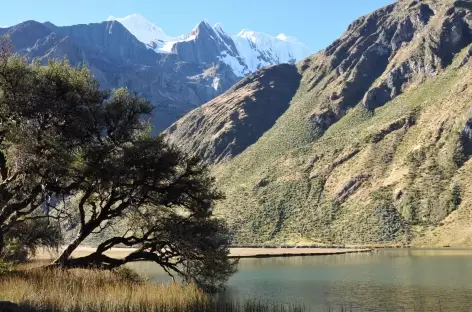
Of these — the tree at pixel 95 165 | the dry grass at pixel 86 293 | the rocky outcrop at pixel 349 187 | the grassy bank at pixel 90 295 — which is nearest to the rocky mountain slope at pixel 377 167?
the rocky outcrop at pixel 349 187

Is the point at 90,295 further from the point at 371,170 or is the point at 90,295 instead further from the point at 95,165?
the point at 371,170

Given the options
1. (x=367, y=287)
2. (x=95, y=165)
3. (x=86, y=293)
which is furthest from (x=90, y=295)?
(x=367, y=287)

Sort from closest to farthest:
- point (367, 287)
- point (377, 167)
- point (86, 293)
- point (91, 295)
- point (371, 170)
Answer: point (91, 295) → point (86, 293) → point (367, 287) → point (377, 167) → point (371, 170)

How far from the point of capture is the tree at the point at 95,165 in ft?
75.9

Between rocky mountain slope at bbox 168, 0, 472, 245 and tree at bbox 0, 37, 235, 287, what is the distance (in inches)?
3163

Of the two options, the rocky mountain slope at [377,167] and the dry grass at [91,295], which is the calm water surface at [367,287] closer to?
the dry grass at [91,295]

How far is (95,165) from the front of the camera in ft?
83.8

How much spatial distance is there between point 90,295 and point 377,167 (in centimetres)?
11601

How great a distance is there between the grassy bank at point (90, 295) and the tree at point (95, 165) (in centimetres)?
216

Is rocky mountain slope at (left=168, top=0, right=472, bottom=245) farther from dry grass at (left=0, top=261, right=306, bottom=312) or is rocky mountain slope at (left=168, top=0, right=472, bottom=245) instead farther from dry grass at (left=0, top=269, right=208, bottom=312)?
dry grass at (left=0, top=269, right=208, bottom=312)

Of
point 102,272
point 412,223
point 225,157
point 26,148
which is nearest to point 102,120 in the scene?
point 26,148

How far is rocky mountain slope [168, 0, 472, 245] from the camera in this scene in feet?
354

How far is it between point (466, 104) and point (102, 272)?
119582 mm

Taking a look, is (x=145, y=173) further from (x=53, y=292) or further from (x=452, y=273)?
(x=452, y=273)
